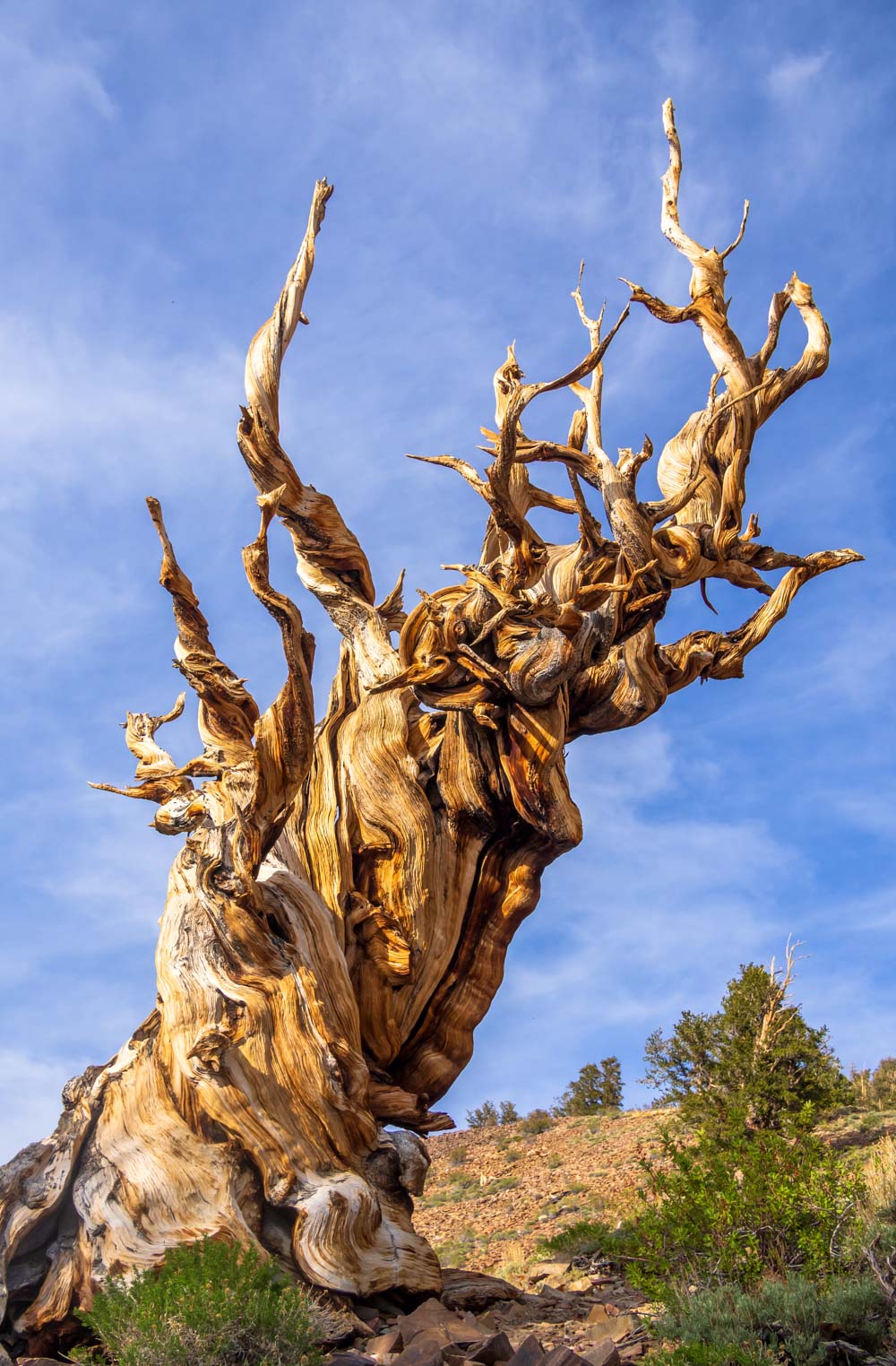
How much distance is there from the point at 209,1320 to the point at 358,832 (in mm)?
3190

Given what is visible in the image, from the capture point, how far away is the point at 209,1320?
392 cm

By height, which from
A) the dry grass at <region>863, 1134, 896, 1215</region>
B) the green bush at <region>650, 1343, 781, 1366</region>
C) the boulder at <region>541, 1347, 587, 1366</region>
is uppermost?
the dry grass at <region>863, 1134, 896, 1215</region>

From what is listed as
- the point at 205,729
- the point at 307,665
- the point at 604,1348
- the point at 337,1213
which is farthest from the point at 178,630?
the point at 604,1348

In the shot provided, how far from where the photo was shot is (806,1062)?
10.1 m

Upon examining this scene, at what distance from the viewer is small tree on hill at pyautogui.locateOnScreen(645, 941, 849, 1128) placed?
985 centimetres

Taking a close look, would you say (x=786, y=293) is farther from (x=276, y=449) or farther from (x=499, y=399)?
(x=276, y=449)

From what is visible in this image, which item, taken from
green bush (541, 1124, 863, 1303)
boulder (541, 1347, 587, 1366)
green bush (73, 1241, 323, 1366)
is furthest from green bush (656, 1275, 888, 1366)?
green bush (73, 1241, 323, 1366)

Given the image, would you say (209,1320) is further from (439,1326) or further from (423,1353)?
(439,1326)

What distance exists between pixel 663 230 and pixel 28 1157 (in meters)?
8.44

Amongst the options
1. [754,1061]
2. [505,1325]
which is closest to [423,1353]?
[505,1325]

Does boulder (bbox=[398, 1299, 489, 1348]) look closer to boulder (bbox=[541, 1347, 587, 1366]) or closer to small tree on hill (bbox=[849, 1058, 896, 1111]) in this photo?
boulder (bbox=[541, 1347, 587, 1366])

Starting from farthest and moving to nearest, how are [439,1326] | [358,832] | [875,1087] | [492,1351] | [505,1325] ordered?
1. [875,1087]
2. [358,832]
3. [505,1325]
4. [439,1326]
5. [492,1351]

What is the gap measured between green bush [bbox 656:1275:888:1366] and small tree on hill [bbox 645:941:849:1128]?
4977mm

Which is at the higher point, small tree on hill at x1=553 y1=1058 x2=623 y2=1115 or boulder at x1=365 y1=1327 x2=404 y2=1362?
small tree on hill at x1=553 y1=1058 x2=623 y2=1115
